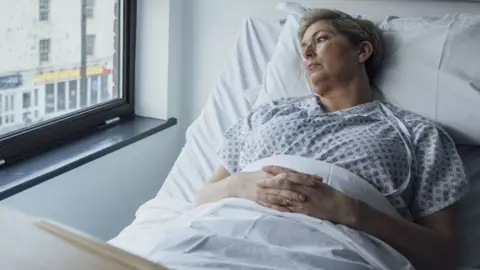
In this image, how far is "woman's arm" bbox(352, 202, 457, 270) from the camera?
1391mm

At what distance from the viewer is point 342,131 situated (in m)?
1.58

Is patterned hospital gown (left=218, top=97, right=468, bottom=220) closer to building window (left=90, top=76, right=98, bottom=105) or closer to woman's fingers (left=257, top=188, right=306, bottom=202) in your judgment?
woman's fingers (left=257, top=188, right=306, bottom=202)

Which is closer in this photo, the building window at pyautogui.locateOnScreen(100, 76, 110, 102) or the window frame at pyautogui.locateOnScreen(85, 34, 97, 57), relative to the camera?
the window frame at pyautogui.locateOnScreen(85, 34, 97, 57)

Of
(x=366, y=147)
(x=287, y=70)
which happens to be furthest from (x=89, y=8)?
(x=366, y=147)

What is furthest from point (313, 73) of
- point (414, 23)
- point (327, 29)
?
point (414, 23)

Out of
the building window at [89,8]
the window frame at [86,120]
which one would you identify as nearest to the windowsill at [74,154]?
the window frame at [86,120]

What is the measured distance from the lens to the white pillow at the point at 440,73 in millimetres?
1601

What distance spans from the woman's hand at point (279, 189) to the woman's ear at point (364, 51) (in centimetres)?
40

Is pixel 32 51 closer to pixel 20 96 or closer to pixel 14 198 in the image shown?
pixel 20 96

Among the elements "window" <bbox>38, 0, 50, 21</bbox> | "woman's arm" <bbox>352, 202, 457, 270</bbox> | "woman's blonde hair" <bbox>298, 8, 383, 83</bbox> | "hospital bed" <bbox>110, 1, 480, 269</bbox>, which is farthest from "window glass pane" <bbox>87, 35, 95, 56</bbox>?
"woman's arm" <bbox>352, 202, 457, 270</bbox>

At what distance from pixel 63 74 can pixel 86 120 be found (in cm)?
15

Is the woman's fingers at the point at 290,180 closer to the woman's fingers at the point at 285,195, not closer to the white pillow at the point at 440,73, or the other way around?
the woman's fingers at the point at 285,195

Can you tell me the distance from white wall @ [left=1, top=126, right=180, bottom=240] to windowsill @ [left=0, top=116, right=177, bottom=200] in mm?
32

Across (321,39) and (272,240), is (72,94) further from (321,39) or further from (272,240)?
(272,240)
